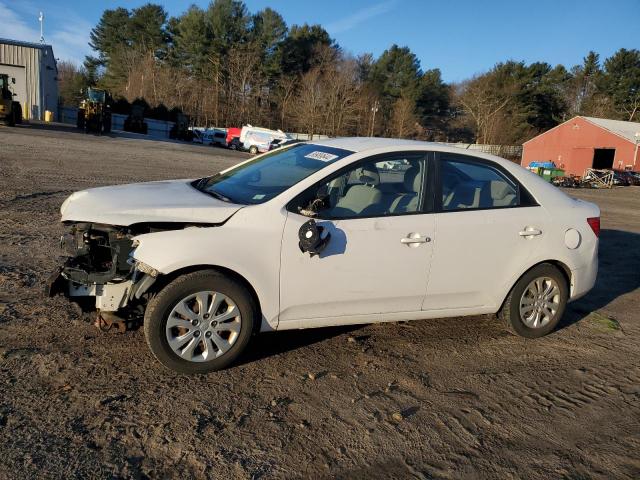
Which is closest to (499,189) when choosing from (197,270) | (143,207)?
(197,270)

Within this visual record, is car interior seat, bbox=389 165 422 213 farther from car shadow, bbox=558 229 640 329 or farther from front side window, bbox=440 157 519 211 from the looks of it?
car shadow, bbox=558 229 640 329

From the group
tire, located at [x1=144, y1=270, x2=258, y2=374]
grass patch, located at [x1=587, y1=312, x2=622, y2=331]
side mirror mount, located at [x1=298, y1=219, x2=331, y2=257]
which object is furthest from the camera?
grass patch, located at [x1=587, y1=312, x2=622, y2=331]

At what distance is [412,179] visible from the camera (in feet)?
14.6

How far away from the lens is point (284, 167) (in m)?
4.61

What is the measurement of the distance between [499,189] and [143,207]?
302cm

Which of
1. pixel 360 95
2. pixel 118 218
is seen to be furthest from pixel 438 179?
pixel 360 95

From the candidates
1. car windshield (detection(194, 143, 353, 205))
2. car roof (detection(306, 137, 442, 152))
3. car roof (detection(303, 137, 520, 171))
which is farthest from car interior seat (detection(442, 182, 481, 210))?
car windshield (detection(194, 143, 353, 205))

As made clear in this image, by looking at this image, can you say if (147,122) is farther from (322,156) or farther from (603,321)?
(603,321)

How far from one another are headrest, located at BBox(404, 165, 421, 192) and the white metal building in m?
50.1

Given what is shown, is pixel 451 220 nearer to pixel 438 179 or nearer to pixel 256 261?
pixel 438 179

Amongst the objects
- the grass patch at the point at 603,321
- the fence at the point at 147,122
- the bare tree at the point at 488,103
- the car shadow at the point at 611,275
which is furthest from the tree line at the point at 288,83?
the grass patch at the point at 603,321

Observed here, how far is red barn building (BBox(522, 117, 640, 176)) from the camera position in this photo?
47.7 metres

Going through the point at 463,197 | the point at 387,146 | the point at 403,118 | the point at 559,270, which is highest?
the point at 403,118

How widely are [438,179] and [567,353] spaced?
1948mm
